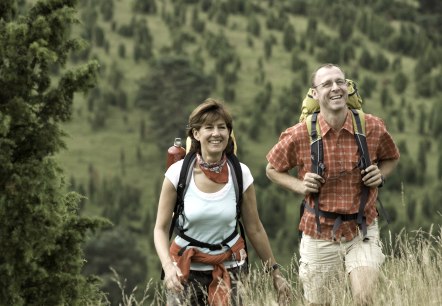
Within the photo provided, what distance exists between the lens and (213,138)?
6.31m

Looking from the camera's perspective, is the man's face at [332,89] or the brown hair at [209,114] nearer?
the brown hair at [209,114]

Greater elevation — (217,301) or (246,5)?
(246,5)

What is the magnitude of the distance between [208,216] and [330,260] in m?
1.15

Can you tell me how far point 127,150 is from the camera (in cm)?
10181

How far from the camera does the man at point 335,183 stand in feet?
21.9

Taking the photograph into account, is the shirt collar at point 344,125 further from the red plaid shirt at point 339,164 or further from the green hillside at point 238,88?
the green hillside at point 238,88

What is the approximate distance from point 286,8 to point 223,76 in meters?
26.8

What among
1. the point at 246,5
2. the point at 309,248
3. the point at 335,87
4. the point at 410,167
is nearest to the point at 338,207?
the point at 309,248

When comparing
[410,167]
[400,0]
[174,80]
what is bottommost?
[410,167]

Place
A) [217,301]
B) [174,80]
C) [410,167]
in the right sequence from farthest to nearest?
[174,80], [410,167], [217,301]

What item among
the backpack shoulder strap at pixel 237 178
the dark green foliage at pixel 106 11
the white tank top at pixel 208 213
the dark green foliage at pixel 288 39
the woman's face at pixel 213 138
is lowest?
the white tank top at pixel 208 213

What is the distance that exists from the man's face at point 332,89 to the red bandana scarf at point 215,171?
96 cm

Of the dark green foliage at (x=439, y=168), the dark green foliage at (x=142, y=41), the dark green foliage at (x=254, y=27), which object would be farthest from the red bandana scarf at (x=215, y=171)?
the dark green foliage at (x=254, y=27)

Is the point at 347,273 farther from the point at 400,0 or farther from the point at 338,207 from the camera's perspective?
the point at 400,0
